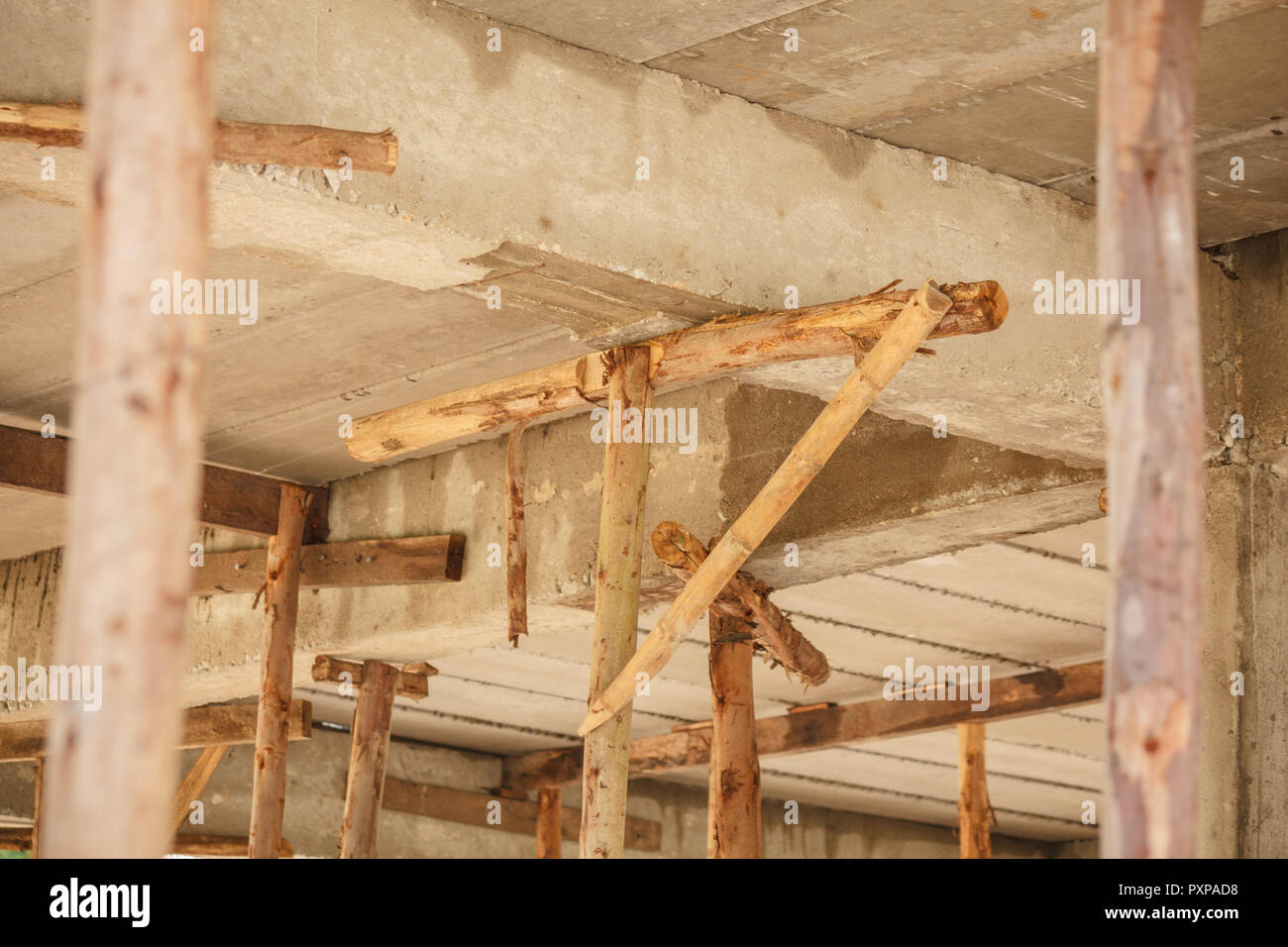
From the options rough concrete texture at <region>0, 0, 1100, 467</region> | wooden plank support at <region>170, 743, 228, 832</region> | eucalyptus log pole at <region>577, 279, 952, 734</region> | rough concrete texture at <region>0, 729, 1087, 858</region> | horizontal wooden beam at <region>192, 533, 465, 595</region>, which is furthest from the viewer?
rough concrete texture at <region>0, 729, 1087, 858</region>

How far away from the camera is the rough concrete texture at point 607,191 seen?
4922 millimetres

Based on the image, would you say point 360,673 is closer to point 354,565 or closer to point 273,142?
point 354,565

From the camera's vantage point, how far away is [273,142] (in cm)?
464

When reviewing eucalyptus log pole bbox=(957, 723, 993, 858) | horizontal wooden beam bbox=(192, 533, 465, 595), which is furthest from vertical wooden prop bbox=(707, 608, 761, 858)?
eucalyptus log pole bbox=(957, 723, 993, 858)

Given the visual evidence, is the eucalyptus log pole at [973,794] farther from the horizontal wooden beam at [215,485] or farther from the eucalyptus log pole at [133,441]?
the eucalyptus log pole at [133,441]

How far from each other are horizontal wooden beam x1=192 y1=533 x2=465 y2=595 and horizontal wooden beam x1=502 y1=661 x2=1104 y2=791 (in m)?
4.17

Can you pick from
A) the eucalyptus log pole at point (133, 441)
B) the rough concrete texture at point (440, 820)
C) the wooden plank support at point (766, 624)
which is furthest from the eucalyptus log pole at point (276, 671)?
the eucalyptus log pole at point (133, 441)

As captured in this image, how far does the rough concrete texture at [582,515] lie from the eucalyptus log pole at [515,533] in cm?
117

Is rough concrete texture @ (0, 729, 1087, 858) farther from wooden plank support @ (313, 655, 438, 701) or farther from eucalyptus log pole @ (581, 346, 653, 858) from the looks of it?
eucalyptus log pole @ (581, 346, 653, 858)

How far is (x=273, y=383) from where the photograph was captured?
8.39 metres

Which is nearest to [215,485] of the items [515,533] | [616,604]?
[515,533]

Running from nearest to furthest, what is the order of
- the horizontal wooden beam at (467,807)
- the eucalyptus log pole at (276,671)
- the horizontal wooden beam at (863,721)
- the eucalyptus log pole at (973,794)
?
the eucalyptus log pole at (276,671) → the horizontal wooden beam at (863,721) → the eucalyptus log pole at (973,794) → the horizontal wooden beam at (467,807)

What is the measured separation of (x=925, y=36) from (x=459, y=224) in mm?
1580

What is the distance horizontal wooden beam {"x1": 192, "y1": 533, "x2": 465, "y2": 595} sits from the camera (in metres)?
9.21
